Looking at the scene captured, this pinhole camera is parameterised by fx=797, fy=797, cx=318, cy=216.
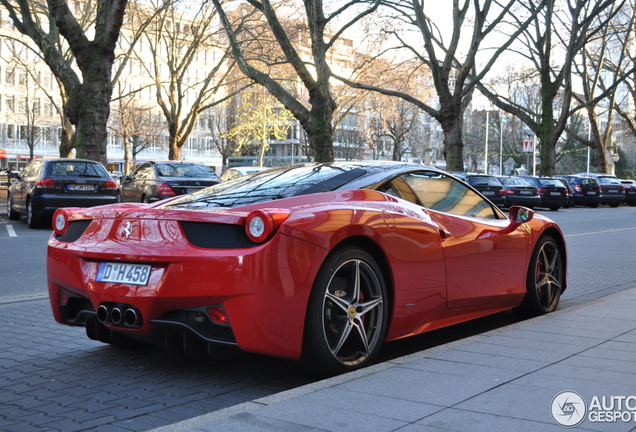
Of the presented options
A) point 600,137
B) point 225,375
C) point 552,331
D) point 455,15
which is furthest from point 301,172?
point 600,137

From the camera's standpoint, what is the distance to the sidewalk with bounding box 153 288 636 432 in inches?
134

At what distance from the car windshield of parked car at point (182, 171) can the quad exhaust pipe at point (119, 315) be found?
1636 centimetres

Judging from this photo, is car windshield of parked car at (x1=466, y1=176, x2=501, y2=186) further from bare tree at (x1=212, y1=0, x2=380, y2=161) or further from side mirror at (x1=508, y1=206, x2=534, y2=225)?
side mirror at (x1=508, y1=206, x2=534, y2=225)

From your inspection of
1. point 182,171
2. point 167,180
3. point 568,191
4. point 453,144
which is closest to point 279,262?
point 167,180

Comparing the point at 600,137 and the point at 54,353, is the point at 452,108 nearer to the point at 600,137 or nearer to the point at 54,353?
the point at 600,137

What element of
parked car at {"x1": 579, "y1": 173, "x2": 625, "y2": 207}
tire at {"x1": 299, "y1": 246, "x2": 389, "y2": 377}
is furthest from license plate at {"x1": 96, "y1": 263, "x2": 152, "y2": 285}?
parked car at {"x1": 579, "y1": 173, "x2": 625, "y2": 207}

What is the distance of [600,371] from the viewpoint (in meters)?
4.44

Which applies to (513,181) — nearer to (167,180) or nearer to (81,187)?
(167,180)

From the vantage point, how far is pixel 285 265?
423 centimetres

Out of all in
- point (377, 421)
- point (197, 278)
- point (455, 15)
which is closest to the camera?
point (377, 421)

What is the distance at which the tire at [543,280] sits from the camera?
662 centimetres

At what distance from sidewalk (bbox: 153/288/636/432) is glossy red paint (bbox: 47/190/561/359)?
394 millimetres

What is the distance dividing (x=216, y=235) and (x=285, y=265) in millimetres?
427

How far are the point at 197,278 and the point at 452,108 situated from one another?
30.6 m
